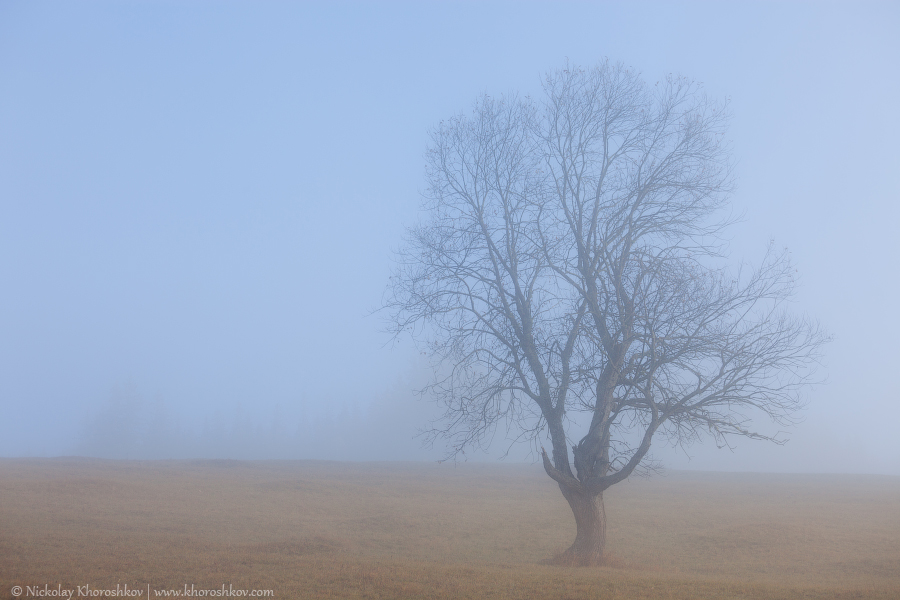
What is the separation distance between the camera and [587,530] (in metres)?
13.0

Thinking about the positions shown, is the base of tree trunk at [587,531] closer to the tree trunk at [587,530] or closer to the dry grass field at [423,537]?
the tree trunk at [587,530]

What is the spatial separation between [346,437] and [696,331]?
333ft

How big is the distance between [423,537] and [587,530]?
8303 mm

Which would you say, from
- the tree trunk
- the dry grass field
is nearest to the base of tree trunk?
the tree trunk

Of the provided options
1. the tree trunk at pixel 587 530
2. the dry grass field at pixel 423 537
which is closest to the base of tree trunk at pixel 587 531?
the tree trunk at pixel 587 530

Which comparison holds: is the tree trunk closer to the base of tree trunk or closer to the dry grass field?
the base of tree trunk

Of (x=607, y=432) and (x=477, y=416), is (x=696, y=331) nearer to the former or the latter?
(x=607, y=432)

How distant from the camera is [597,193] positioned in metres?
14.0

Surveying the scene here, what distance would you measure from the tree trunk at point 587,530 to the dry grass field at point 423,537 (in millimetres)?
667

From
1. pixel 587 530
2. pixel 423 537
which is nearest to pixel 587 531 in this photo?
pixel 587 530

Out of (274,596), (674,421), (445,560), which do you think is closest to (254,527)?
(445,560)

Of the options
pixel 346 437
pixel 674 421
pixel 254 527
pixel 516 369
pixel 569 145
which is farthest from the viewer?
pixel 346 437

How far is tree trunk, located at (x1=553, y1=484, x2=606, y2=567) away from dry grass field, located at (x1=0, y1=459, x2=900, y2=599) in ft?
2.19

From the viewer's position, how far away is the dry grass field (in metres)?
9.88
